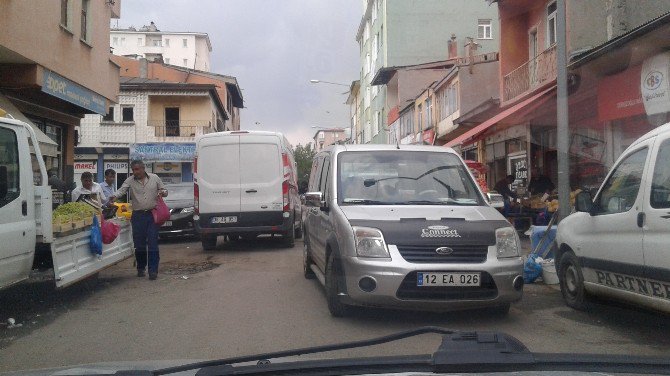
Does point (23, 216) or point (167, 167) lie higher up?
point (167, 167)

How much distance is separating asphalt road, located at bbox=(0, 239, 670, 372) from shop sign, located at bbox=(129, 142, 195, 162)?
2898 centimetres

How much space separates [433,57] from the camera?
43594 millimetres

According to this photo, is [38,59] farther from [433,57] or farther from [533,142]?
[433,57]

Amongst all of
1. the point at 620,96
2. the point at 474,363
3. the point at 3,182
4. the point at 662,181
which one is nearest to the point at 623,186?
the point at 662,181

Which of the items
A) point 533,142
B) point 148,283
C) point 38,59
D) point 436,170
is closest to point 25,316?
point 148,283

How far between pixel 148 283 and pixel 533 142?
12916 mm

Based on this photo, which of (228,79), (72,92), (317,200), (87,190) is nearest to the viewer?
(317,200)

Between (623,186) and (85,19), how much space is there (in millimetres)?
15359

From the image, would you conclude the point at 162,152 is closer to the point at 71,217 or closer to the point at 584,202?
the point at 71,217

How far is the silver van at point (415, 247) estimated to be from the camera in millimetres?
6078

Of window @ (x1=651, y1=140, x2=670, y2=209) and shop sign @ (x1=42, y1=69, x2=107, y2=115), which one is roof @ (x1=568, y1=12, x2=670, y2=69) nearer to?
window @ (x1=651, y1=140, x2=670, y2=209)

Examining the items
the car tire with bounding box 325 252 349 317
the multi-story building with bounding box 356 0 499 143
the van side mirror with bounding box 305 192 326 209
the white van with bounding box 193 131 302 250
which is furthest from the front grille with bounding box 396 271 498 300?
the multi-story building with bounding box 356 0 499 143

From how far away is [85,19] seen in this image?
1741 centimetres

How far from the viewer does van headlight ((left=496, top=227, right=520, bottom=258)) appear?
635 centimetres
